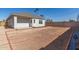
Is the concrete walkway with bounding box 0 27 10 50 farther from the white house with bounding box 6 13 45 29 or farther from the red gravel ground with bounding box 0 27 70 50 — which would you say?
the white house with bounding box 6 13 45 29

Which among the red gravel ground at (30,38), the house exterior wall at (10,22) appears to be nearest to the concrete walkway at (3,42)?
the red gravel ground at (30,38)

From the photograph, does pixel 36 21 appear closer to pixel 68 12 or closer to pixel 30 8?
pixel 30 8

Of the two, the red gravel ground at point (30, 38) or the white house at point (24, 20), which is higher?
the white house at point (24, 20)

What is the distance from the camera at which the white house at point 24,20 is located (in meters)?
3.24

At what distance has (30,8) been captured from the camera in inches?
127

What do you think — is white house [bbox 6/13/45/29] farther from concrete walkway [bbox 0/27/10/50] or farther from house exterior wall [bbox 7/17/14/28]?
concrete walkway [bbox 0/27/10/50]

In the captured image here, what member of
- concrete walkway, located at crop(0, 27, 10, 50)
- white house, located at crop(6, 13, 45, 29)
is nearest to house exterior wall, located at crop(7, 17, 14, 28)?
white house, located at crop(6, 13, 45, 29)

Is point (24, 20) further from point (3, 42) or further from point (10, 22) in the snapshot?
point (3, 42)

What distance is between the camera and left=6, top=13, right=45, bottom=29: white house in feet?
10.6

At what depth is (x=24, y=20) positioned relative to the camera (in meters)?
3.26

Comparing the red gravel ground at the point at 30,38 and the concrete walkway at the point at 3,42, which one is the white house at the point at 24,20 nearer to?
the red gravel ground at the point at 30,38

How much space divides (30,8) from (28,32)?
1.10ft

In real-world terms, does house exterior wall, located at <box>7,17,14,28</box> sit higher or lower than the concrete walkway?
higher
